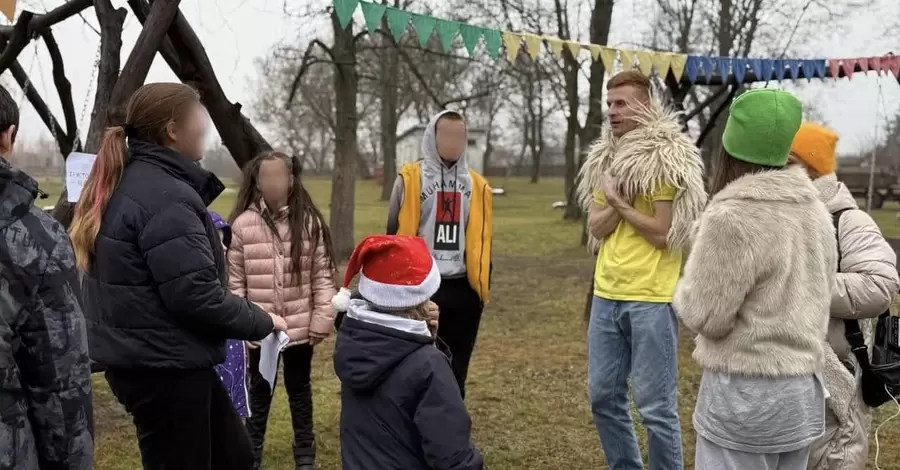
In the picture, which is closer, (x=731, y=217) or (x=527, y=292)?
(x=731, y=217)

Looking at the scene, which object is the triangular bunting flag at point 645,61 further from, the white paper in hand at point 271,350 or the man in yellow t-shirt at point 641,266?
the white paper in hand at point 271,350

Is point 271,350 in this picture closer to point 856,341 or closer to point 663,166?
point 663,166

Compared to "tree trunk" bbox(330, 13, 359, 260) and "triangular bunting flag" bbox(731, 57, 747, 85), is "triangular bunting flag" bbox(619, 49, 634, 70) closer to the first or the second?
"triangular bunting flag" bbox(731, 57, 747, 85)

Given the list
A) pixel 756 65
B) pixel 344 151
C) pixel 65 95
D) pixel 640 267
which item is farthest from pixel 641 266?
pixel 344 151

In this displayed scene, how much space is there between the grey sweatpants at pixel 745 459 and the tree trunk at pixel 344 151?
32.8 ft

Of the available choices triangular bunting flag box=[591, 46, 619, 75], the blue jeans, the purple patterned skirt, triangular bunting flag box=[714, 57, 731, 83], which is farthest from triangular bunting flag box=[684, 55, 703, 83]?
the purple patterned skirt

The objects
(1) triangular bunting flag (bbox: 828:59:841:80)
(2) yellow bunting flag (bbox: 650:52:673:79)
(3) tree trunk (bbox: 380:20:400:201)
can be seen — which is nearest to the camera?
(2) yellow bunting flag (bbox: 650:52:673:79)

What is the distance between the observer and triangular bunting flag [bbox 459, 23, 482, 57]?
5785mm

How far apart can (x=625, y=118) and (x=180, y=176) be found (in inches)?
70.5

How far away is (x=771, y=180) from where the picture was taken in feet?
7.29

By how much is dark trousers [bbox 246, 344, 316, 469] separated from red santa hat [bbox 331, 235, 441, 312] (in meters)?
1.63

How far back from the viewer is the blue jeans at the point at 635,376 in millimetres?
3033

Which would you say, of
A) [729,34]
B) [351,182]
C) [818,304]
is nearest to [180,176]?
[818,304]

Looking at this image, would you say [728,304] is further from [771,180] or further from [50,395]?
[50,395]
